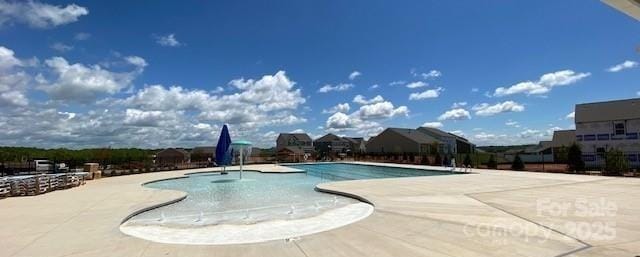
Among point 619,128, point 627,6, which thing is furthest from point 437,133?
point 627,6

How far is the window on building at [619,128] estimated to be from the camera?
94.8 feet

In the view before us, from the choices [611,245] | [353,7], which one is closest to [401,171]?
[353,7]

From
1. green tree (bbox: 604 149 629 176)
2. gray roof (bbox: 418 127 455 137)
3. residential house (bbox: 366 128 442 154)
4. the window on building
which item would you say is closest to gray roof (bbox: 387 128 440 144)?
residential house (bbox: 366 128 442 154)

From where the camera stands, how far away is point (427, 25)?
17.6m

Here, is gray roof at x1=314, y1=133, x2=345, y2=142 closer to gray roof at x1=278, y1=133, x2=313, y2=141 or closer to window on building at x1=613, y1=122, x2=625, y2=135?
gray roof at x1=278, y1=133, x2=313, y2=141

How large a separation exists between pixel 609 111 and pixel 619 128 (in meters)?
1.75

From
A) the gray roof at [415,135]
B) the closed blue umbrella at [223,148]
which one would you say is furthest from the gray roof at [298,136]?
the closed blue umbrella at [223,148]

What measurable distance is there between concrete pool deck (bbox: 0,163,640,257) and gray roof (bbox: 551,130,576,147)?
33.5 metres

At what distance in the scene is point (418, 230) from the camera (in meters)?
6.29

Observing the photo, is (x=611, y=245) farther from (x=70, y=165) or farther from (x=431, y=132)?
(x=431, y=132)

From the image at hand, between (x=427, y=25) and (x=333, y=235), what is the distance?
46.7ft

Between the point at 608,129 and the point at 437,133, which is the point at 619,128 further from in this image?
the point at 437,133

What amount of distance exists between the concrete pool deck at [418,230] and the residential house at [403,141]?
4068cm

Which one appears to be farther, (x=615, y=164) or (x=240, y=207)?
(x=615, y=164)
